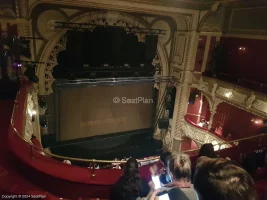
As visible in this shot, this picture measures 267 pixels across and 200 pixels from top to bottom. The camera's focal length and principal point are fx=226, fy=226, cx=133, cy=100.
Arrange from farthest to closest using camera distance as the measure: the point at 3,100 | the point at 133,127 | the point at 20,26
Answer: the point at 133,127
the point at 20,26
the point at 3,100

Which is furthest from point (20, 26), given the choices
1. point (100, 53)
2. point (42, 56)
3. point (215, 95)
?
point (215, 95)

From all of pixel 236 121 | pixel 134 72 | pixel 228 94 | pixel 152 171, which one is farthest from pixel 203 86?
pixel 152 171

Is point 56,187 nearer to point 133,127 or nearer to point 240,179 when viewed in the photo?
point 240,179

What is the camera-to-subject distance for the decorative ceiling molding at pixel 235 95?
722 centimetres

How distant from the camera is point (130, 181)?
2207 millimetres

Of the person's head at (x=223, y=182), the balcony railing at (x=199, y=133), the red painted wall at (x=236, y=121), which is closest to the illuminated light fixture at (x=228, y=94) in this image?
the red painted wall at (x=236, y=121)

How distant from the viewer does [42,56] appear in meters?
8.80

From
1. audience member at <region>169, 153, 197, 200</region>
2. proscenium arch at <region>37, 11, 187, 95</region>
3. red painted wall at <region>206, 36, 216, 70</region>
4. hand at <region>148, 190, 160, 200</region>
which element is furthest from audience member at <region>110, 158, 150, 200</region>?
red painted wall at <region>206, 36, 216, 70</region>

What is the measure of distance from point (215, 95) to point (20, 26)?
25.1 feet

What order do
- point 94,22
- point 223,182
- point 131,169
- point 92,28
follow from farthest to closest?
point 94,22 < point 92,28 < point 131,169 < point 223,182

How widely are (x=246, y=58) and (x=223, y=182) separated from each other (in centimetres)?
902

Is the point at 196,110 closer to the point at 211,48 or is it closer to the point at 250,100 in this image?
the point at 211,48

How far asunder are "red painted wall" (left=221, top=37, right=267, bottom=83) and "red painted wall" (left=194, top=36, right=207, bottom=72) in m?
0.81

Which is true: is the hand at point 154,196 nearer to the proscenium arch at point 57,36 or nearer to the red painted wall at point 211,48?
the proscenium arch at point 57,36
